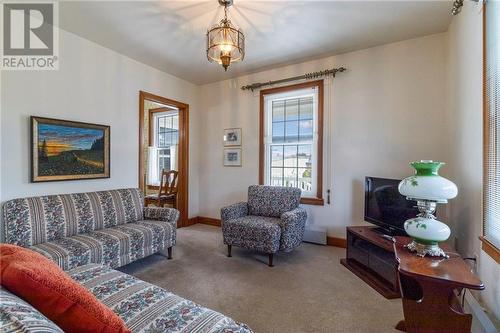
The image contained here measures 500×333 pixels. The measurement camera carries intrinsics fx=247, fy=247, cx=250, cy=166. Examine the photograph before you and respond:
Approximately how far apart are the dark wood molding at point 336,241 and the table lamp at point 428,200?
1929 mm

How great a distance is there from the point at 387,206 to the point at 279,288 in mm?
1481

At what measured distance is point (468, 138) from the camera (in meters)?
2.16

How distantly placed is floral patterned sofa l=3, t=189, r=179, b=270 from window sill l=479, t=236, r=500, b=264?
2.95 m

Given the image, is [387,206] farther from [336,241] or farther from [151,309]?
[151,309]

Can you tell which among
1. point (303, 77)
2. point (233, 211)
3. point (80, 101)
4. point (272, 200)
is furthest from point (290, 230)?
point (80, 101)

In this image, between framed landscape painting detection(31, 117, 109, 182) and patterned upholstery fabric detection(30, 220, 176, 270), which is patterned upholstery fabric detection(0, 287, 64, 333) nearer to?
patterned upholstery fabric detection(30, 220, 176, 270)

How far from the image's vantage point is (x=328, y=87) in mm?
3615

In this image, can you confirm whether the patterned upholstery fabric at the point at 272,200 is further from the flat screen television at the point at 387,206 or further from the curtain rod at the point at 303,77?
the curtain rod at the point at 303,77

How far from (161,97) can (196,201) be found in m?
2.06

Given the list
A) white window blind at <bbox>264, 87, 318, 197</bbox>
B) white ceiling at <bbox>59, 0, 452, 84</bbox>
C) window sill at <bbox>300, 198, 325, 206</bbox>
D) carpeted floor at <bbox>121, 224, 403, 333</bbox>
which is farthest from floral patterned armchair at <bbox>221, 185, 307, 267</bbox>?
white ceiling at <bbox>59, 0, 452, 84</bbox>

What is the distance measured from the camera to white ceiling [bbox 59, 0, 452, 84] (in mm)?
2428

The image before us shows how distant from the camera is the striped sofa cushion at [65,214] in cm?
227

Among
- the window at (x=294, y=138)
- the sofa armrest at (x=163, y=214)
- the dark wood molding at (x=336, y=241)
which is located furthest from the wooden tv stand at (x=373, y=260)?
the sofa armrest at (x=163, y=214)

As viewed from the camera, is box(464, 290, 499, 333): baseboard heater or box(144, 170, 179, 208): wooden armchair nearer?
box(464, 290, 499, 333): baseboard heater
